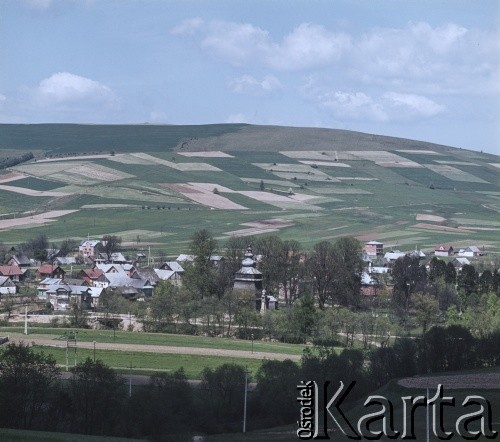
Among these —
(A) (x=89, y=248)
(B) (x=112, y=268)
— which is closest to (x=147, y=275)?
(B) (x=112, y=268)

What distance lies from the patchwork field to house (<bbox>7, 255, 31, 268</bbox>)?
1244cm

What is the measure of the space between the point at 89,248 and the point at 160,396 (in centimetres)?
6168

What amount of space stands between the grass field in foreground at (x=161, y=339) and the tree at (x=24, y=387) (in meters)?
15.2

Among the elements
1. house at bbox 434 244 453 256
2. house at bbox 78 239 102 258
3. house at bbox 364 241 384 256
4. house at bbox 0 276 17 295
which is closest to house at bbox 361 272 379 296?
house at bbox 364 241 384 256

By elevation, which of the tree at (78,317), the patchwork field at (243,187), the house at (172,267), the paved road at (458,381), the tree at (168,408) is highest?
the patchwork field at (243,187)

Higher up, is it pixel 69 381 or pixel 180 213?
pixel 180 213

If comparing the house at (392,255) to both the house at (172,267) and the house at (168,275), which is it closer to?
the house at (172,267)

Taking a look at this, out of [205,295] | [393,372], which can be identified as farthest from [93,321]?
[393,372]

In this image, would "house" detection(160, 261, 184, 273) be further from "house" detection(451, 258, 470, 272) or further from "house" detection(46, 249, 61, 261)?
Answer: "house" detection(451, 258, 470, 272)

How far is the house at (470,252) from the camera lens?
3701 inches

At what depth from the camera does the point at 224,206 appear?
117812 millimetres

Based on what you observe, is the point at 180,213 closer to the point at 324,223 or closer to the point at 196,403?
the point at 324,223

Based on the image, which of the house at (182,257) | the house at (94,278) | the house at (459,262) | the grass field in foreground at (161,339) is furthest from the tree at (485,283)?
the house at (182,257)

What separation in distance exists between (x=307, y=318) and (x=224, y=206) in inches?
2485
